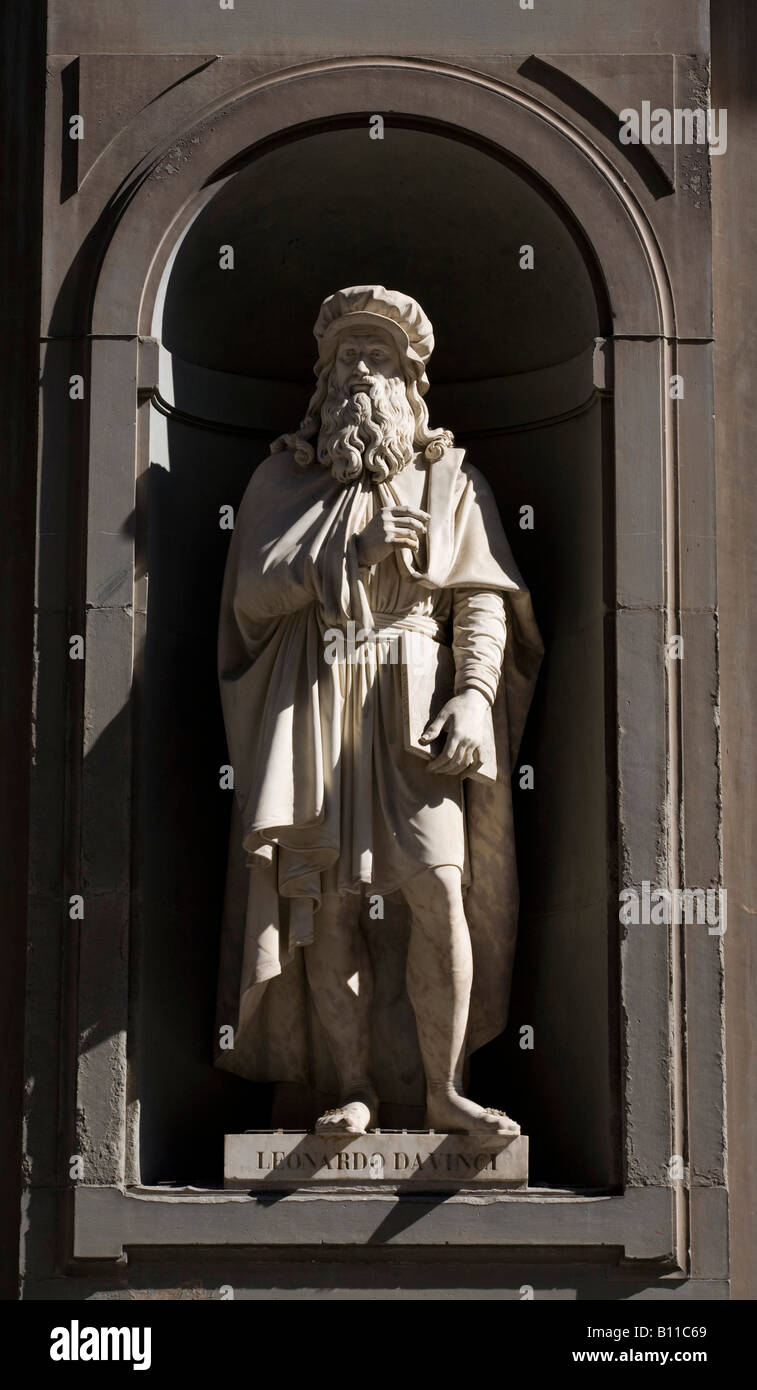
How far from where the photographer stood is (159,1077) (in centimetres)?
1210

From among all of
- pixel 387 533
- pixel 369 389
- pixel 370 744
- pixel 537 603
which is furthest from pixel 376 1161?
pixel 369 389

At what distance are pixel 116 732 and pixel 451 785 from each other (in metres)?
1.24

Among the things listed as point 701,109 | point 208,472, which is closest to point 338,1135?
point 208,472

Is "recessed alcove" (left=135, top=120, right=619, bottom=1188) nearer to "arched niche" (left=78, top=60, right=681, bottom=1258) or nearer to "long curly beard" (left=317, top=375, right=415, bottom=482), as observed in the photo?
"arched niche" (left=78, top=60, right=681, bottom=1258)

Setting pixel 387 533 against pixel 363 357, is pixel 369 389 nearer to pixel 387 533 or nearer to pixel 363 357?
pixel 363 357

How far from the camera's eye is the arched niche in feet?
38.6

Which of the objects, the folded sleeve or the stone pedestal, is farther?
the folded sleeve

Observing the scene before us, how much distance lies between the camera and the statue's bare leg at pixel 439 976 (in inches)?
466

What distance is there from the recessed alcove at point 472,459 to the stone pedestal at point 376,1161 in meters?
0.43

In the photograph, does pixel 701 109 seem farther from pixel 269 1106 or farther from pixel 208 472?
pixel 269 1106

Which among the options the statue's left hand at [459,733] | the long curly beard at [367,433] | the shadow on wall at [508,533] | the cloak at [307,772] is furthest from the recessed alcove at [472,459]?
the long curly beard at [367,433]

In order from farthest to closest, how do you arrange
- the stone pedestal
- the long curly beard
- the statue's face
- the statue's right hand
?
1. the statue's face
2. the long curly beard
3. the statue's right hand
4. the stone pedestal

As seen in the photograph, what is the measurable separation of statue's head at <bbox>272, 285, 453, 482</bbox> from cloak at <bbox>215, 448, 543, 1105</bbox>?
119 millimetres

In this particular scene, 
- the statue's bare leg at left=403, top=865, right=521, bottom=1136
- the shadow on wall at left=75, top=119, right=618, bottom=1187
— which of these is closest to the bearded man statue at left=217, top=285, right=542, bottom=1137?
the statue's bare leg at left=403, top=865, right=521, bottom=1136
